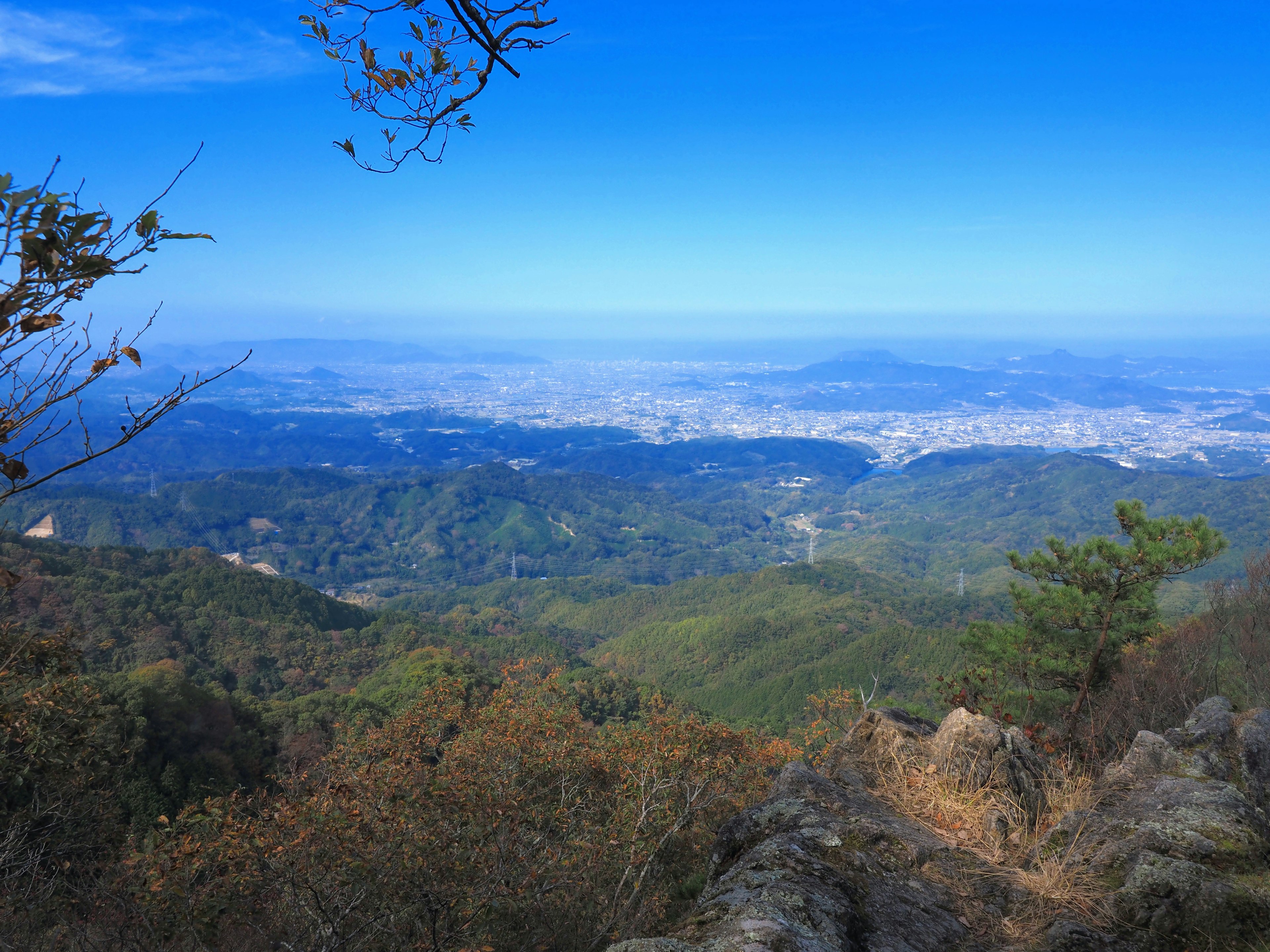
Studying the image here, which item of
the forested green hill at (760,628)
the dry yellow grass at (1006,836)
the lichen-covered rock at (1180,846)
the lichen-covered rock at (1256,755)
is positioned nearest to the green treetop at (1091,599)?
the lichen-covered rock at (1256,755)

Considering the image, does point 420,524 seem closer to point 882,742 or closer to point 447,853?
point 447,853

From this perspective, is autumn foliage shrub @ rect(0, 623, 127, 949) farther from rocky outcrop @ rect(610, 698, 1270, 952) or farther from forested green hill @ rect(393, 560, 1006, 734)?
forested green hill @ rect(393, 560, 1006, 734)

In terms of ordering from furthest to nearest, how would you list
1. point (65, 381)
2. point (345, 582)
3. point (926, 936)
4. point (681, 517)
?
1. point (681, 517)
2. point (345, 582)
3. point (926, 936)
4. point (65, 381)

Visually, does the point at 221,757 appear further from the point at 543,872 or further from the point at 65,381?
the point at 65,381

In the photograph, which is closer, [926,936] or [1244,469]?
[926,936]

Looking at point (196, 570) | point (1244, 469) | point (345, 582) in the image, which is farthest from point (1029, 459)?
point (196, 570)

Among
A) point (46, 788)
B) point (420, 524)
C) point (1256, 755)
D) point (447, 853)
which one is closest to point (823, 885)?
point (447, 853)

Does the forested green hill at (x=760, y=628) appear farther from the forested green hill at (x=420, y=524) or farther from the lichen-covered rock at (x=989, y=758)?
the lichen-covered rock at (x=989, y=758)
